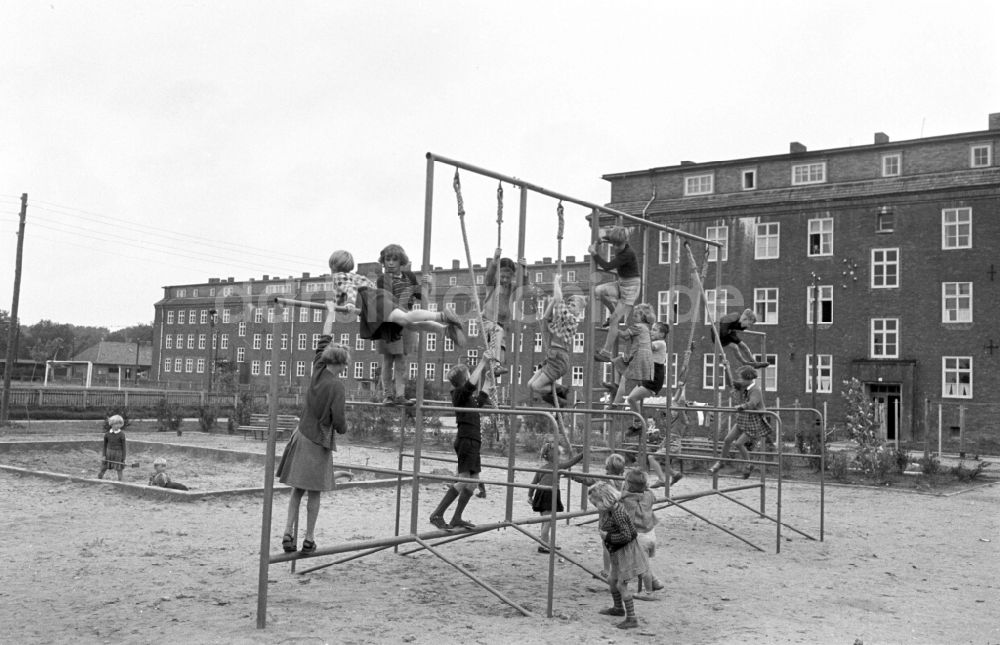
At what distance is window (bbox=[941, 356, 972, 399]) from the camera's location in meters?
35.6

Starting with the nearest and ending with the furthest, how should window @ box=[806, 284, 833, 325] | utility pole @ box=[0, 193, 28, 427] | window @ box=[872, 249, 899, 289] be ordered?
utility pole @ box=[0, 193, 28, 427] < window @ box=[872, 249, 899, 289] < window @ box=[806, 284, 833, 325]

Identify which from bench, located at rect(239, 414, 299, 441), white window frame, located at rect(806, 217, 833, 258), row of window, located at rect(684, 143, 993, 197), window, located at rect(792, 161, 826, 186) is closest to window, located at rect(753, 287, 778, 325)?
white window frame, located at rect(806, 217, 833, 258)

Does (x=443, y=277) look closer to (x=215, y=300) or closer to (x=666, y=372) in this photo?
(x=215, y=300)

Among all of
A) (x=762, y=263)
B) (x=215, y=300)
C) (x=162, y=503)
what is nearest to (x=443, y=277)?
(x=215, y=300)

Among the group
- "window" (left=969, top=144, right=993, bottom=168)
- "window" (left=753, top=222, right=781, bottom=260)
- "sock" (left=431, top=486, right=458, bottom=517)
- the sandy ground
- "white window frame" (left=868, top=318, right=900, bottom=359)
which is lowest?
the sandy ground

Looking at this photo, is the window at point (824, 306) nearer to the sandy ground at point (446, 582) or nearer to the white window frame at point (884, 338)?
the white window frame at point (884, 338)

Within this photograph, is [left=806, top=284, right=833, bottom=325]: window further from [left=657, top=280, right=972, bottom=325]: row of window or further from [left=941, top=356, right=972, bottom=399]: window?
[left=941, top=356, right=972, bottom=399]: window

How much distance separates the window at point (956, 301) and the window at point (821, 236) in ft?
16.7

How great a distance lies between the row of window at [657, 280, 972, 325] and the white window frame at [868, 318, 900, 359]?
1.64 m

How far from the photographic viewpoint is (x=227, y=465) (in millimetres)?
19375

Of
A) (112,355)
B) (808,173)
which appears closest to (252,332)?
(112,355)

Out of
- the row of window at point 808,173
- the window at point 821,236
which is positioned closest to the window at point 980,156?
the row of window at point 808,173

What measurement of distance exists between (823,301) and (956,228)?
6.16 metres

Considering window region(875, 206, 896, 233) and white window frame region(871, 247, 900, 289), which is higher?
window region(875, 206, 896, 233)
